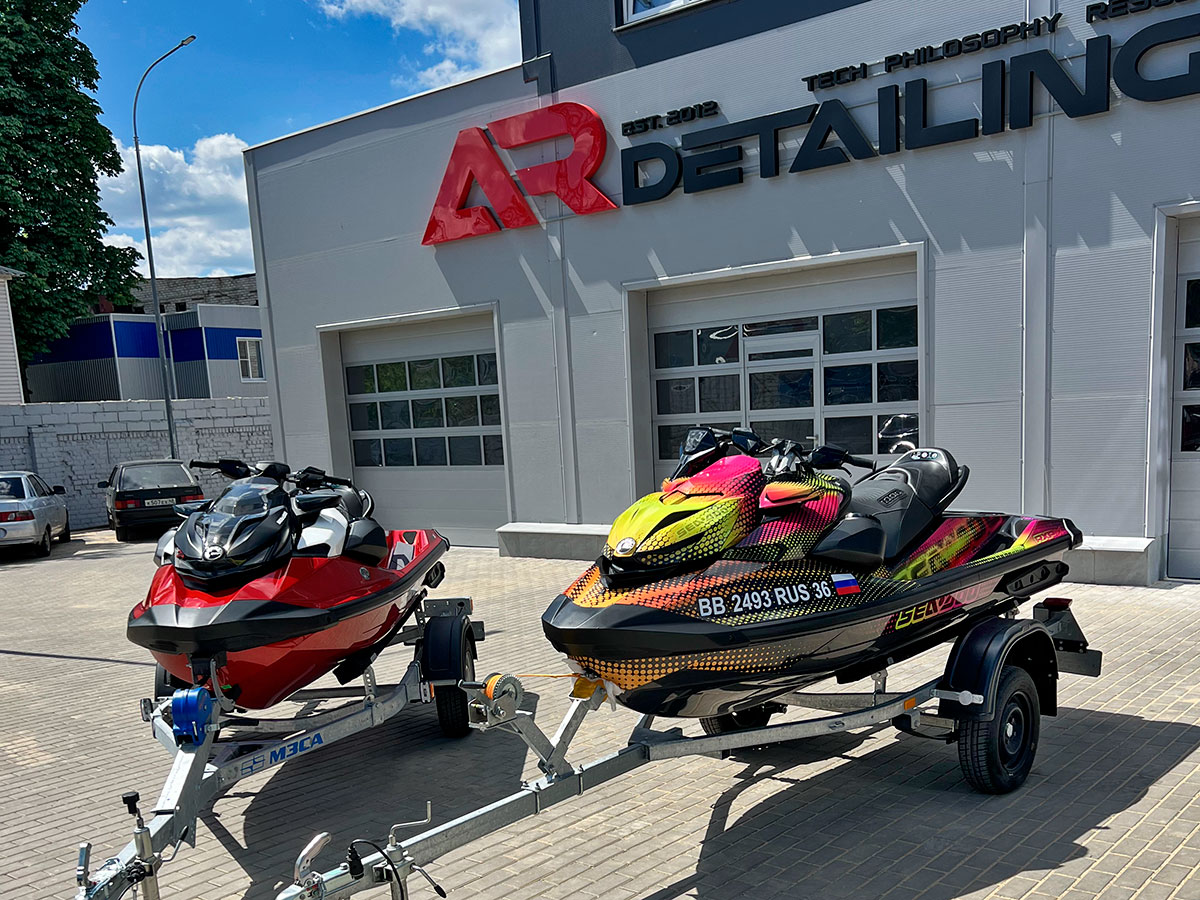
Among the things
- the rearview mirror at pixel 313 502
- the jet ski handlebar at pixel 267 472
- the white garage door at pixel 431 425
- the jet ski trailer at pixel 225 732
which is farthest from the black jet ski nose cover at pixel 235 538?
the white garage door at pixel 431 425

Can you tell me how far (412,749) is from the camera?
5.46m

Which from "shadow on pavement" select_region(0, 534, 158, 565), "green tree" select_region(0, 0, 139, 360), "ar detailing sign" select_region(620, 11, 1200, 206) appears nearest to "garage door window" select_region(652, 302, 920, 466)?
"ar detailing sign" select_region(620, 11, 1200, 206)

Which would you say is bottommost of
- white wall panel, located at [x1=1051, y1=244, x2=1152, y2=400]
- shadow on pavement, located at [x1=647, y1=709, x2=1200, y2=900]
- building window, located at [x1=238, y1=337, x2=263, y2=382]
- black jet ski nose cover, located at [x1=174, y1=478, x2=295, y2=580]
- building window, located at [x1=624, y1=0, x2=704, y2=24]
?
shadow on pavement, located at [x1=647, y1=709, x2=1200, y2=900]

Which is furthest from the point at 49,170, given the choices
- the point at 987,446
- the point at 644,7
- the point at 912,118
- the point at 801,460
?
the point at 801,460

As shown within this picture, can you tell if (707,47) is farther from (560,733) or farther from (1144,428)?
(560,733)

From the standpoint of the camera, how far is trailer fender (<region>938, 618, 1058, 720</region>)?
4090mm

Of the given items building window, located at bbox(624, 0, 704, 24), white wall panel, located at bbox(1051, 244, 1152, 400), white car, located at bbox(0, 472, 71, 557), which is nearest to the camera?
white wall panel, located at bbox(1051, 244, 1152, 400)

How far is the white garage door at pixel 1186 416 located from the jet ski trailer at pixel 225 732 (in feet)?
21.5

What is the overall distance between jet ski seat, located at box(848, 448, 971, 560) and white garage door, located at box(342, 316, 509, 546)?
28.1 feet

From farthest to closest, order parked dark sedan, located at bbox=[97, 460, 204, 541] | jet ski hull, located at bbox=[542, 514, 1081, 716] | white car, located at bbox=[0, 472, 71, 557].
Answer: parked dark sedan, located at bbox=[97, 460, 204, 541] → white car, located at bbox=[0, 472, 71, 557] → jet ski hull, located at bbox=[542, 514, 1081, 716]

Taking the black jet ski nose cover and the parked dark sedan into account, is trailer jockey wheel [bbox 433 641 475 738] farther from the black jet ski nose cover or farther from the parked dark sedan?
the parked dark sedan

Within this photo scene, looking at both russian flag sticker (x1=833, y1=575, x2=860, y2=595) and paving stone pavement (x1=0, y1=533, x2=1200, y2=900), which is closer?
paving stone pavement (x1=0, y1=533, x2=1200, y2=900)

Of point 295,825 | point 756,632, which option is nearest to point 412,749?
point 295,825

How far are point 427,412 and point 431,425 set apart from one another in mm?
214
